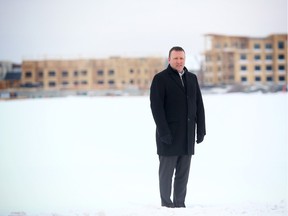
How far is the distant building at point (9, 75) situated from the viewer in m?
25.9

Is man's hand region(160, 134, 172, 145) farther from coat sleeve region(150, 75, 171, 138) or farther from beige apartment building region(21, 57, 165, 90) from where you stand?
beige apartment building region(21, 57, 165, 90)

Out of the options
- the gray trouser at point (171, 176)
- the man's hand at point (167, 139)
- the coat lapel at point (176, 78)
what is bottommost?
the gray trouser at point (171, 176)

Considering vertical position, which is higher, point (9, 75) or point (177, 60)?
point (9, 75)

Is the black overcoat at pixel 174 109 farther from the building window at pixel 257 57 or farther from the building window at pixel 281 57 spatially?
the building window at pixel 281 57

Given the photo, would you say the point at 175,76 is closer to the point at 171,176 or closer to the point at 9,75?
the point at 171,176

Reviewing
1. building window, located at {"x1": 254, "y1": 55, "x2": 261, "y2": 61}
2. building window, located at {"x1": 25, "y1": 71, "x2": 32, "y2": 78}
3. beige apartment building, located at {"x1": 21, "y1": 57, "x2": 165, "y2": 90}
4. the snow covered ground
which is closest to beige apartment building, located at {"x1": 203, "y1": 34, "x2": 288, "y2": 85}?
building window, located at {"x1": 254, "y1": 55, "x2": 261, "y2": 61}

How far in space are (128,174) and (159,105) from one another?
4.82 ft

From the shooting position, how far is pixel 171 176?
2.26m

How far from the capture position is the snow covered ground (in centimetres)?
240

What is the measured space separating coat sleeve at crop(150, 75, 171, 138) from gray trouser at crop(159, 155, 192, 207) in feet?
0.61

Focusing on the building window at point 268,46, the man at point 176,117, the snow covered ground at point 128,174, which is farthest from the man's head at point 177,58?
the building window at point 268,46

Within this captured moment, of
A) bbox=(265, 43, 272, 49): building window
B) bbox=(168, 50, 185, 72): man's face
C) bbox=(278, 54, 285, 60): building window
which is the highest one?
bbox=(265, 43, 272, 49): building window

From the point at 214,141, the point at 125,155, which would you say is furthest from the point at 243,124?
the point at 125,155

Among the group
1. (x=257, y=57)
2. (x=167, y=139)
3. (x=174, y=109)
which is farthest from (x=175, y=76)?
(x=257, y=57)
